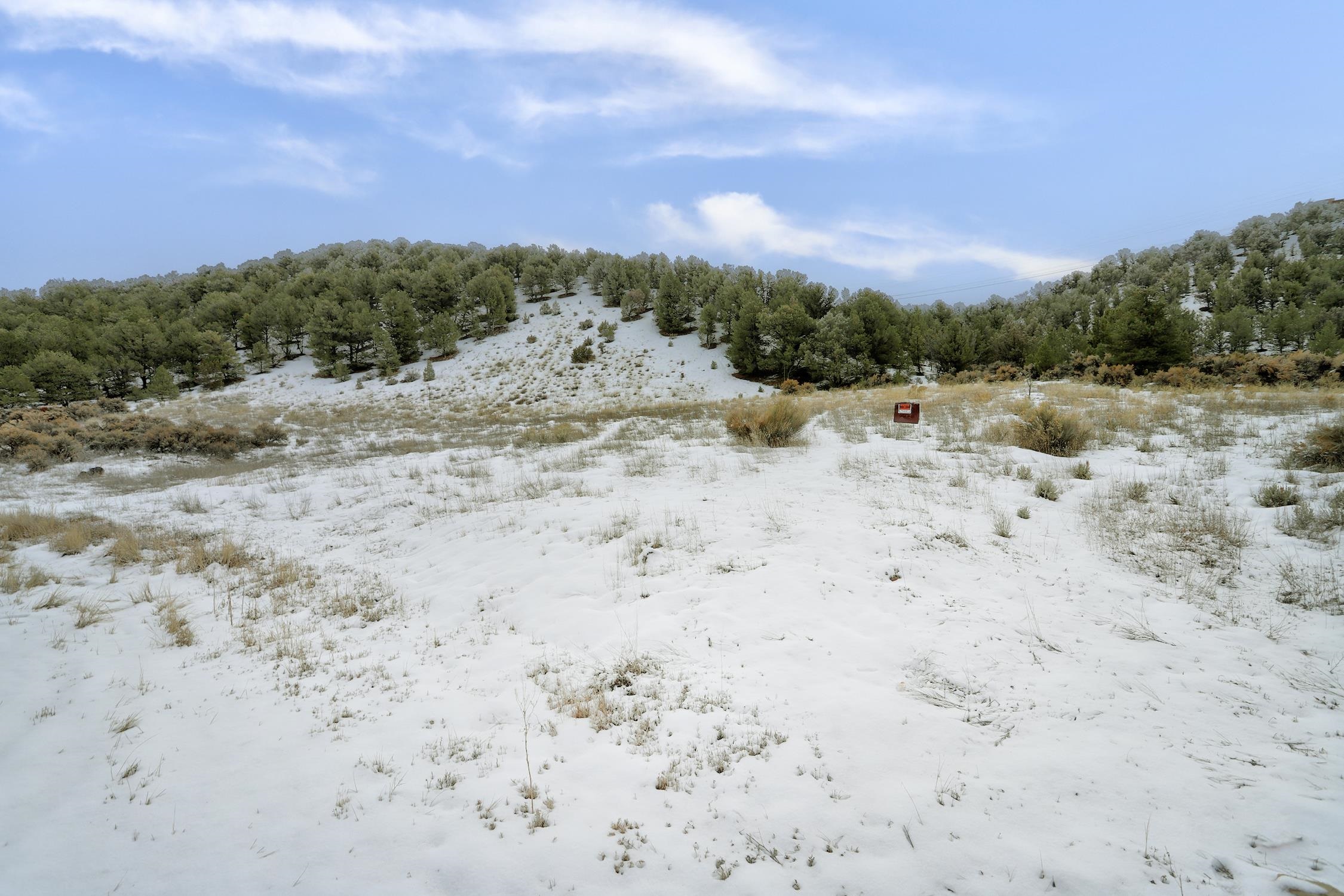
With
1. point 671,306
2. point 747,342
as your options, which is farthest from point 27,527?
point 671,306

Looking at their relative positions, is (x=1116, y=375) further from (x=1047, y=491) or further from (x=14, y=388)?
(x=14, y=388)

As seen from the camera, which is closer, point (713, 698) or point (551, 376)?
point (713, 698)

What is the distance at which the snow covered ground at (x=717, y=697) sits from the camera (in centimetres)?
253

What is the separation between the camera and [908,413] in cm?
1105

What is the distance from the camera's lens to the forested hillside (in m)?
37.6

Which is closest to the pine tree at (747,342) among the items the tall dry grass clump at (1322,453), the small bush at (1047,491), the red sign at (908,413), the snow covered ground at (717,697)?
the red sign at (908,413)

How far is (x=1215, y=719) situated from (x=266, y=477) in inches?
663

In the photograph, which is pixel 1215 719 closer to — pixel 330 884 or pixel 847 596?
pixel 847 596

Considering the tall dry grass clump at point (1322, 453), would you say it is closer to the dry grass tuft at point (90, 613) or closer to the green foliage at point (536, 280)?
the dry grass tuft at point (90, 613)

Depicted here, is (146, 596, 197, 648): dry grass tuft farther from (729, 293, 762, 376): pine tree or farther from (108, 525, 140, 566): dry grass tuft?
(729, 293, 762, 376): pine tree

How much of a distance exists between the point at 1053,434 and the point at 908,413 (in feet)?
8.97

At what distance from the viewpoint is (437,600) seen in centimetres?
600

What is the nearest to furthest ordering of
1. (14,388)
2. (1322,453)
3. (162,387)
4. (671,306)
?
(1322,453)
(14,388)
(162,387)
(671,306)

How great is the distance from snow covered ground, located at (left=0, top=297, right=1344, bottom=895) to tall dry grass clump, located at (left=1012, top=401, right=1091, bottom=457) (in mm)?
1257
